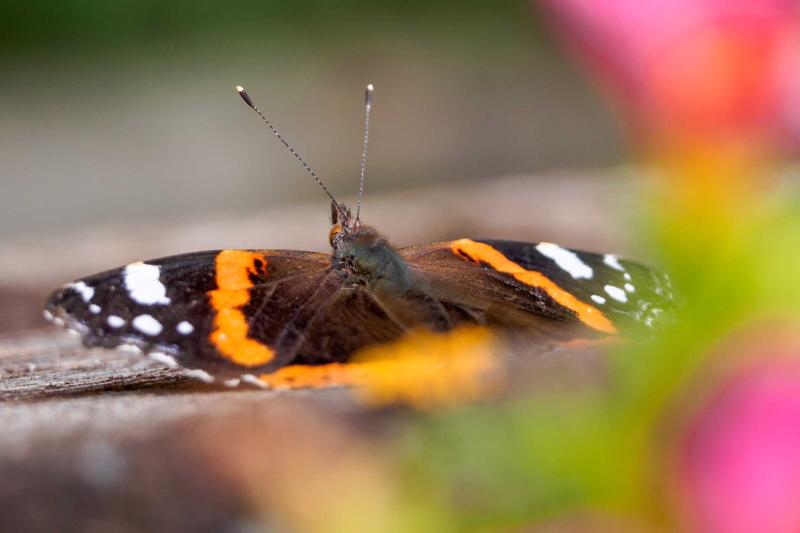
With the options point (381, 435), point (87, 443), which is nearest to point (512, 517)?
point (381, 435)

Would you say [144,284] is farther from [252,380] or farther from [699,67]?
[699,67]

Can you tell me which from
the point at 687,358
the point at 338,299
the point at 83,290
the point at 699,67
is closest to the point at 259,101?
the point at 699,67

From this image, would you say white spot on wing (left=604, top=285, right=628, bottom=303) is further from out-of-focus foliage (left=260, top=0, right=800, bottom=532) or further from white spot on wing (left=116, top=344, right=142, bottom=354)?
white spot on wing (left=116, top=344, right=142, bottom=354)

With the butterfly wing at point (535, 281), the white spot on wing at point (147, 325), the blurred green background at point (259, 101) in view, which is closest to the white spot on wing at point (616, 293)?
the butterfly wing at point (535, 281)

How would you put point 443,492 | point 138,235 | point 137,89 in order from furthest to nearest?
point 137,89
point 138,235
point 443,492

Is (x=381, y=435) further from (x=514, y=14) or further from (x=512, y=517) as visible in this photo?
(x=514, y=14)

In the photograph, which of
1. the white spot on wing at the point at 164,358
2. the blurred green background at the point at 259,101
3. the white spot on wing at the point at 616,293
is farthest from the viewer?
the blurred green background at the point at 259,101

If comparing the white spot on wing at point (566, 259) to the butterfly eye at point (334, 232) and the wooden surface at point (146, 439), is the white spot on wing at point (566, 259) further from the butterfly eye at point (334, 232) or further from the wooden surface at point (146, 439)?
the butterfly eye at point (334, 232)

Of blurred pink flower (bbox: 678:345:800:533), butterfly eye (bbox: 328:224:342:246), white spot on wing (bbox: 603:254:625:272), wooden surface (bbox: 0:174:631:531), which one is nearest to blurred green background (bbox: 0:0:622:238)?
wooden surface (bbox: 0:174:631:531)
